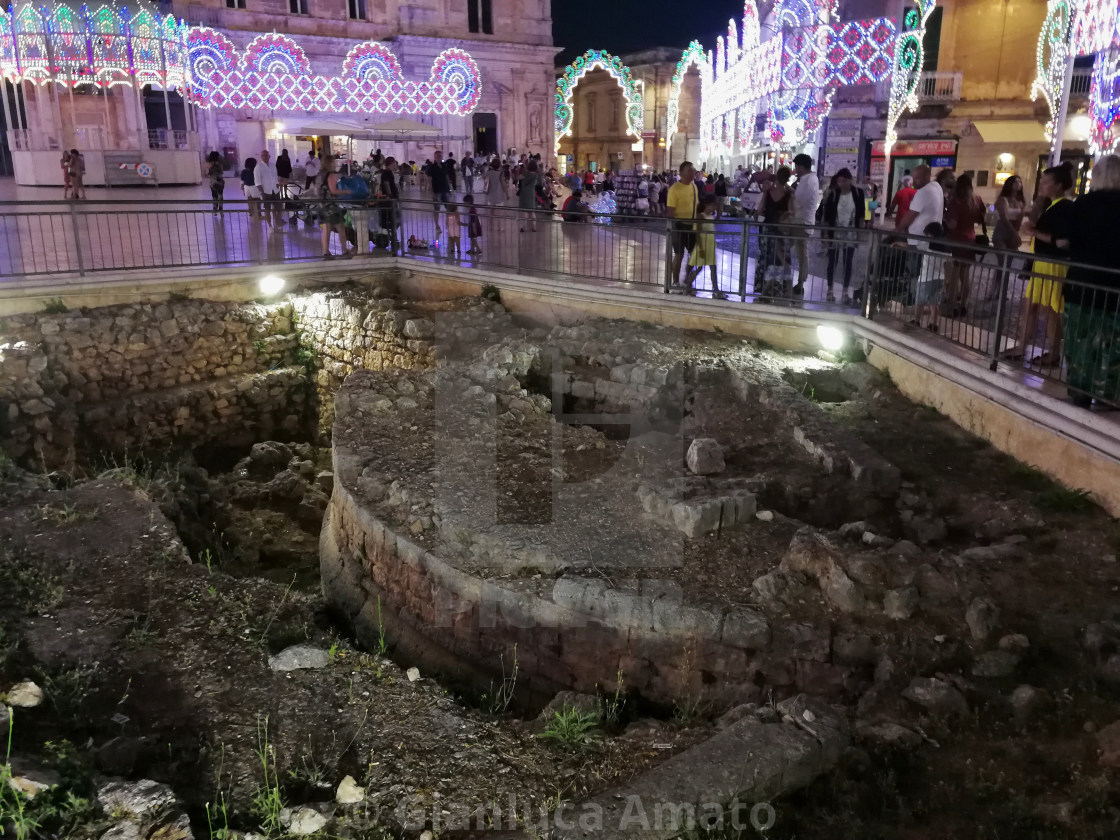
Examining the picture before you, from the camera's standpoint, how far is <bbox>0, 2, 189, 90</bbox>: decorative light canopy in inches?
888

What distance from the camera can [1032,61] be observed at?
2575cm

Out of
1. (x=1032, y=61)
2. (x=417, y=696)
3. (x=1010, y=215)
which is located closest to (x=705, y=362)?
(x=1010, y=215)

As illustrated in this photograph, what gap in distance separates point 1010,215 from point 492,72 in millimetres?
38638

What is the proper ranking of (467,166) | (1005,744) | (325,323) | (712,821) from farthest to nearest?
(467,166)
(325,323)
(1005,744)
(712,821)

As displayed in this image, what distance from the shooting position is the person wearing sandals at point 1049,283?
6.35 metres

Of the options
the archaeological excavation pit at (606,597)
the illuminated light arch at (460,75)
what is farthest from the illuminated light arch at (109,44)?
the archaeological excavation pit at (606,597)

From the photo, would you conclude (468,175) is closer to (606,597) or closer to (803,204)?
(803,204)

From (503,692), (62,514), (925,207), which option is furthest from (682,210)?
(62,514)

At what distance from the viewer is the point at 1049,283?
6598mm

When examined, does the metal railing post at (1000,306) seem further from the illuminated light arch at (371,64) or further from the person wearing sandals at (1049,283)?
the illuminated light arch at (371,64)

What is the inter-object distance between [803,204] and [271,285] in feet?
26.6

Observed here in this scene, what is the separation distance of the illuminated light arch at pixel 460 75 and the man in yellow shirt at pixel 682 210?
27.2m

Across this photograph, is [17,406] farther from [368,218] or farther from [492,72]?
[492,72]

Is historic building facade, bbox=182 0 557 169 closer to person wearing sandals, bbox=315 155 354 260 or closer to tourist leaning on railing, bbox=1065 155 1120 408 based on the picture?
person wearing sandals, bbox=315 155 354 260
